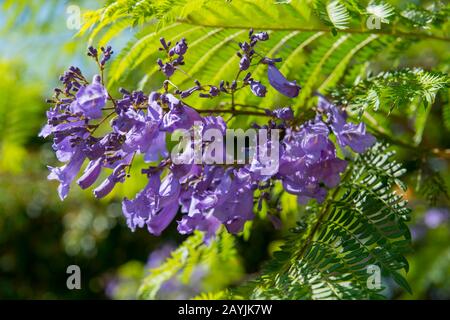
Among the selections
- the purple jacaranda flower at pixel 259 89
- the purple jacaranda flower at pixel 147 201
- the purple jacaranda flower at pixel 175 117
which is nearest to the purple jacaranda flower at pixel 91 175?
the purple jacaranda flower at pixel 147 201

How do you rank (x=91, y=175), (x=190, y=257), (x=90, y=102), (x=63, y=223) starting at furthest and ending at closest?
(x=63, y=223)
(x=190, y=257)
(x=91, y=175)
(x=90, y=102)

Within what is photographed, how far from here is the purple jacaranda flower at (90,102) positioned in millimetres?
1394

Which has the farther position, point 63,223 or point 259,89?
point 63,223

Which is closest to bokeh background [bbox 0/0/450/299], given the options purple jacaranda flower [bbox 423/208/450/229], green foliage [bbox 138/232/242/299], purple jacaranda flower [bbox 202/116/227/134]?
purple jacaranda flower [bbox 423/208/450/229]

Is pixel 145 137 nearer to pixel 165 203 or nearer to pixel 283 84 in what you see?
pixel 165 203

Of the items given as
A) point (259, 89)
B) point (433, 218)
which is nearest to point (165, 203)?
point (259, 89)

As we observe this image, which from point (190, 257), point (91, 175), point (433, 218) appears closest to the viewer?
point (91, 175)

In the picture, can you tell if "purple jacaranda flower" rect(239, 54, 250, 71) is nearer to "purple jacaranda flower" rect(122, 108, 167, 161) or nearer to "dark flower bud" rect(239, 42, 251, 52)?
"dark flower bud" rect(239, 42, 251, 52)

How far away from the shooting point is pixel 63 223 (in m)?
4.80

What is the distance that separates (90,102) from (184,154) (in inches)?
9.9

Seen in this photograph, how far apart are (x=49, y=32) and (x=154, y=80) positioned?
44.1 inches

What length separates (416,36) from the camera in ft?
6.40

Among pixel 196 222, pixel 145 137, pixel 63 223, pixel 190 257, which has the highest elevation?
pixel 145 137
